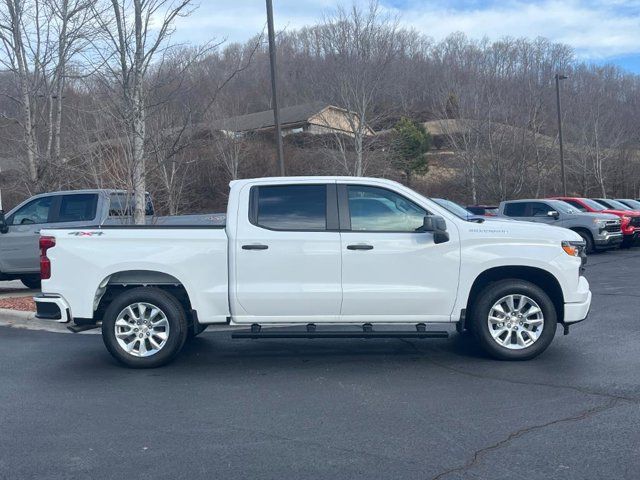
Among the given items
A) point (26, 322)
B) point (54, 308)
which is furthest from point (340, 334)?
point (26, 322)

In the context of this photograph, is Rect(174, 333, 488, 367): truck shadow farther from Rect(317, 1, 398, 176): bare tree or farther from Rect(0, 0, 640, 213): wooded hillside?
Rect(317, 1, 398, 176): bare tree

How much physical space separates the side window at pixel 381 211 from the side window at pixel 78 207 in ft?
24.1

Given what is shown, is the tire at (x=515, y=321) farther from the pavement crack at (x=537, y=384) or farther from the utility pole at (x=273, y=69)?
the utility pole at (x=273, y=69)

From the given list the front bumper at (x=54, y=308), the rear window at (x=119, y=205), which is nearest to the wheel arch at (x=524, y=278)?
the front bumper at (x=54, y=308)

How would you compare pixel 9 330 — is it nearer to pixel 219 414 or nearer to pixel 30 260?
pixel 30 260

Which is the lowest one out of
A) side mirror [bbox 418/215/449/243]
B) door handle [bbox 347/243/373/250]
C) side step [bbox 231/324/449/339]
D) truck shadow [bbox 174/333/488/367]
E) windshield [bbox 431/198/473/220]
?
truck shadow [bbox 174/333/488/367]

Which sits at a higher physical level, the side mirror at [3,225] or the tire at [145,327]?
the side mirror at [3,225]

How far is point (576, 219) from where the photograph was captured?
66.6 ft

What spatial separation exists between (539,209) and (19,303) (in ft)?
48.3

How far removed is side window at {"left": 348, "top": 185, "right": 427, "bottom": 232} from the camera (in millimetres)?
7512

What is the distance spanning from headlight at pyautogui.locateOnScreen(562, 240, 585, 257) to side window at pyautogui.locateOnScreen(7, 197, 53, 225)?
9.77 m

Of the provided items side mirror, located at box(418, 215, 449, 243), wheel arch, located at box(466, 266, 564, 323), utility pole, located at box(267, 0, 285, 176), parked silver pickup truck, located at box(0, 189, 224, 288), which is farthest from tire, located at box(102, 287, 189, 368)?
utility pole, located at box(267, 0, 285, 176)

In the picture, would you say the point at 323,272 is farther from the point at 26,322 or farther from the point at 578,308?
the point at 26,322

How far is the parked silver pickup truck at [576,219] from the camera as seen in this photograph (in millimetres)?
20078
